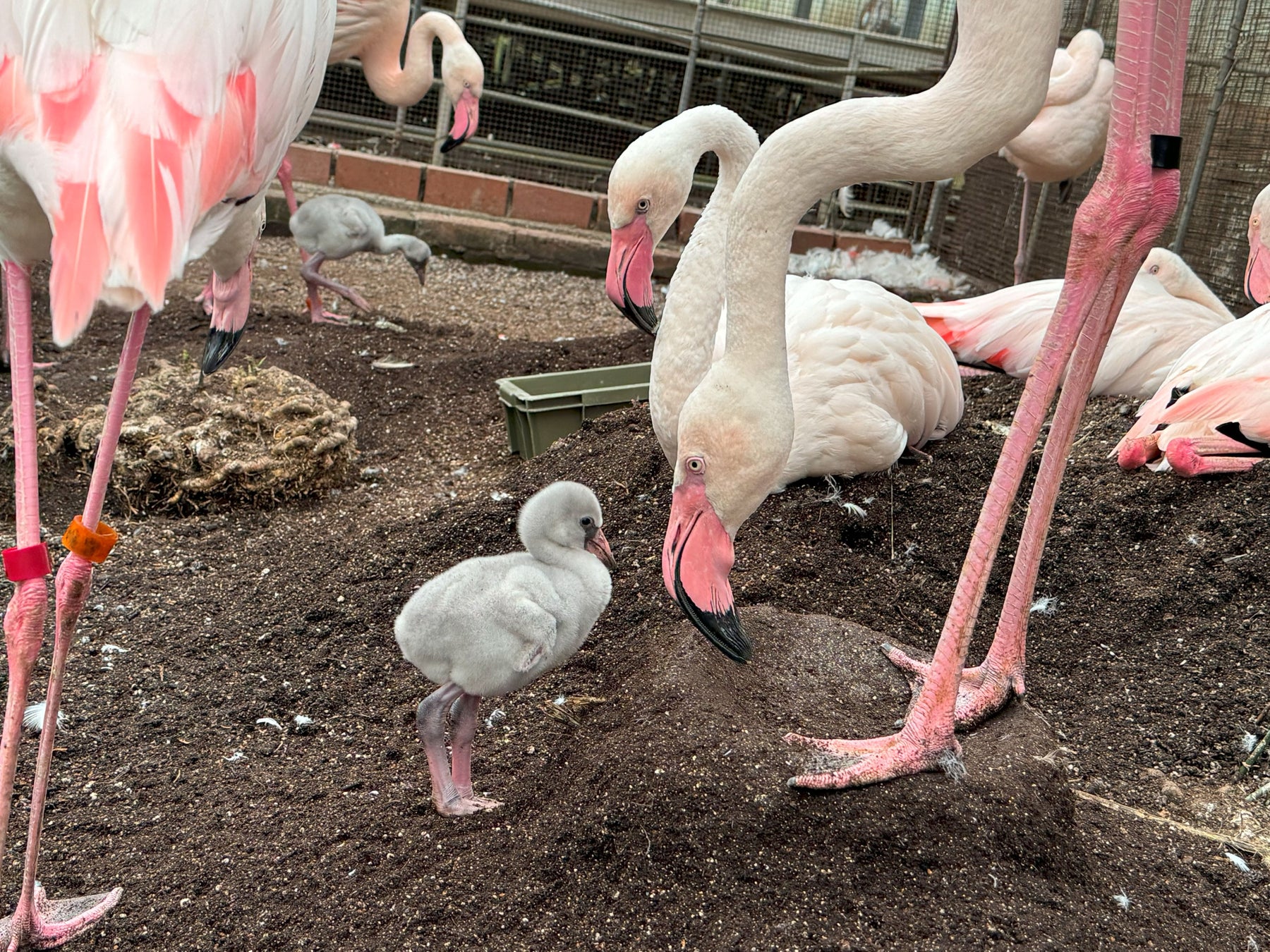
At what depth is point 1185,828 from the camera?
251cm

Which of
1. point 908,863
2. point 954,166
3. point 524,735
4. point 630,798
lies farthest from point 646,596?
point 954,166

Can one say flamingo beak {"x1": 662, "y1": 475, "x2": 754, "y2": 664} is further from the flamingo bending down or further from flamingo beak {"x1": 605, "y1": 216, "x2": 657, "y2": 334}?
flamingo beak {"x1": 605, "y1": 216, "x2": 657, "y2": 334}

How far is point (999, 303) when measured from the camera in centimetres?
570

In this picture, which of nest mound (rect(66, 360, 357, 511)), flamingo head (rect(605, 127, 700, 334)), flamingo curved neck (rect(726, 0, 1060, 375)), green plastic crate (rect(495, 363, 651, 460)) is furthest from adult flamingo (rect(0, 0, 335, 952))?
green plastic crate (rect(495, 363, 651, 460))

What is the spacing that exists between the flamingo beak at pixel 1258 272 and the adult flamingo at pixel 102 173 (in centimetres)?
429

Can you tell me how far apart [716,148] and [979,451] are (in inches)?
62.0

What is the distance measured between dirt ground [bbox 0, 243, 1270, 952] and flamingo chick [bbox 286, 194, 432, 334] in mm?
2281

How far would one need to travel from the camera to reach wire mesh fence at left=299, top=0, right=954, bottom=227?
948 cm

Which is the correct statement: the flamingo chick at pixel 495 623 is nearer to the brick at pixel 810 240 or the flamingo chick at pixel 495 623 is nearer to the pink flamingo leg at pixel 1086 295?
the pink flamingo leg at pixel 1086 295

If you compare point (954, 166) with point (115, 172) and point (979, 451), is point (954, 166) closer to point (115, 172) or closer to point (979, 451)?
point (115, 172)

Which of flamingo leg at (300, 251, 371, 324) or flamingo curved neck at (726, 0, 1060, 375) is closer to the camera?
flamingo curved neck at (726, 0, 1060, 375)

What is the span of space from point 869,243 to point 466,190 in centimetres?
332

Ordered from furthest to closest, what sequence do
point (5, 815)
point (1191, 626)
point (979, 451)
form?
point (979, 451)
point (1191, 626)
point (5, 815)

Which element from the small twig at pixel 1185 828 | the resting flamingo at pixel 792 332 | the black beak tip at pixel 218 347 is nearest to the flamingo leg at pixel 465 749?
the resting flamingo at pixel 792 332
